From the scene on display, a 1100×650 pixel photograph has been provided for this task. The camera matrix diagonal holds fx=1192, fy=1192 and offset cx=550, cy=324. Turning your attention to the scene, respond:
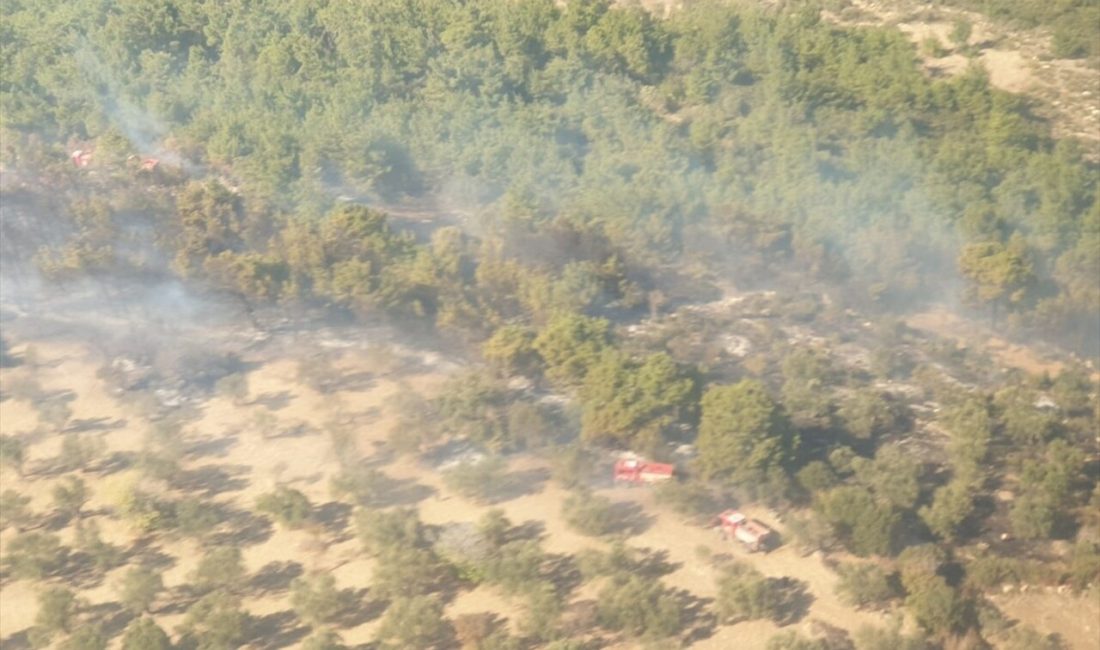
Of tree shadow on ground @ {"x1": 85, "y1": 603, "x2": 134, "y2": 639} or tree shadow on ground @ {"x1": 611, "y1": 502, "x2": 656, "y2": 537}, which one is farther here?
tree shadow on ground @ {"x1": 611, "y1": 502, "x2": 656, "y2": 537}

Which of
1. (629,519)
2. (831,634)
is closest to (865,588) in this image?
(831,634)

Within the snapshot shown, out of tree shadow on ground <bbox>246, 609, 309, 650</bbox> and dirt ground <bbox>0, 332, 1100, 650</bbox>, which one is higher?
dirt ground <bbox>0, 332, 1100, 650</bbox>

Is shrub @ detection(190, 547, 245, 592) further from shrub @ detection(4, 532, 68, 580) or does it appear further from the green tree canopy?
the green tree canopy

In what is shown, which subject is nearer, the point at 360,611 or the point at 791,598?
the point at 360,611

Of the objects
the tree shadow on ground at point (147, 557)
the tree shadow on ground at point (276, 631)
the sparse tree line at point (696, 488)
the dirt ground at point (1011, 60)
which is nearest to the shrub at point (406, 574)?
the sparse tree line at point (696, 488)

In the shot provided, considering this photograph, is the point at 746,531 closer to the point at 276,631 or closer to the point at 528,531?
the point at 528,531

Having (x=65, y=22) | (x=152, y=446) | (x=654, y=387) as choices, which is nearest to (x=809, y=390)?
(x=654, y=387)

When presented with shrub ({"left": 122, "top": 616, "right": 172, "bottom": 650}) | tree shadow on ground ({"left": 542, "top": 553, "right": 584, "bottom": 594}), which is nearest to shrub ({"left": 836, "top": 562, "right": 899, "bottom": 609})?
tree shadow on ground ({"left": 542, "top": 553, "right": 584, "bottom": 594})
